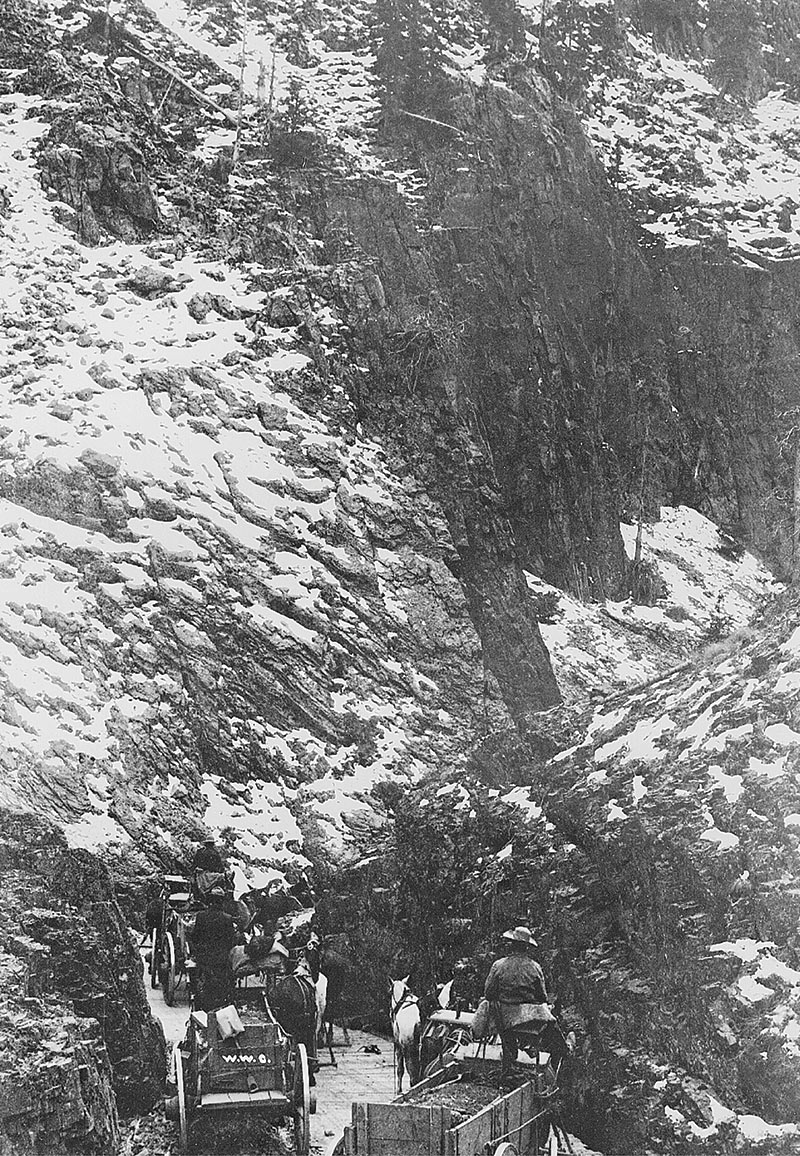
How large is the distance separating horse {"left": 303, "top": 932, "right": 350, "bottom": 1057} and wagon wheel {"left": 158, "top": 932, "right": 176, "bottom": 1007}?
1010mm

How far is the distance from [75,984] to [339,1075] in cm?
193

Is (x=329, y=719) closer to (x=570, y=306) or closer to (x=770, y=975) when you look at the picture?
(x=770, y=975)

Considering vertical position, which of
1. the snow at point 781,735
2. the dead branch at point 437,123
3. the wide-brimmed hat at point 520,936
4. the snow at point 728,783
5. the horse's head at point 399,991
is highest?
the dead branch at point 437,123

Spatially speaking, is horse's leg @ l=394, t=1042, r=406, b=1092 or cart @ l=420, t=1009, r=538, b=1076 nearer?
cart @ l=420, t=1009, r=538, b=1076

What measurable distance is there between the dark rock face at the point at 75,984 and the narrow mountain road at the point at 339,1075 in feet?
0.97

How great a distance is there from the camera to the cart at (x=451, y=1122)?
21.5 feet

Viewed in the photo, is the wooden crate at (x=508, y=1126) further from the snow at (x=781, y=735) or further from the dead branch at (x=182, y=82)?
the dead branch at (x=182, y=82)

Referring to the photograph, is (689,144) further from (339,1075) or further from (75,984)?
(75,984)

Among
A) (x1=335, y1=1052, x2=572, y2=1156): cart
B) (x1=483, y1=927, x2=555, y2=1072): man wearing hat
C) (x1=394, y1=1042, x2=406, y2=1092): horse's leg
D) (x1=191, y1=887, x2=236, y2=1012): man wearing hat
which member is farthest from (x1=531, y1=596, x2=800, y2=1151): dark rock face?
(x1=191, y1=887, x2=236, y2=1012): man wearing hat

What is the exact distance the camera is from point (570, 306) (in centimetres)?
1502

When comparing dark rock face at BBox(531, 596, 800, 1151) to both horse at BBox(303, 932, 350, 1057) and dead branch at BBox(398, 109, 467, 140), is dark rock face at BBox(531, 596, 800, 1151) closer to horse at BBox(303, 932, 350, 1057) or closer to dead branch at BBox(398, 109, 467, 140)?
horse at BBox(303, 932, 350, 1057)

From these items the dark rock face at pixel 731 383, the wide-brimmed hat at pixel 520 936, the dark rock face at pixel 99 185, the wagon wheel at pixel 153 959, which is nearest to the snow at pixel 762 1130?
the wide-brimmed hat at pixel 520 936

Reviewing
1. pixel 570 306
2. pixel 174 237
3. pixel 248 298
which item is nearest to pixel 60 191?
pixel 174 237

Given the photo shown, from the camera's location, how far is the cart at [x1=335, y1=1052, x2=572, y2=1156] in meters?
6.56
